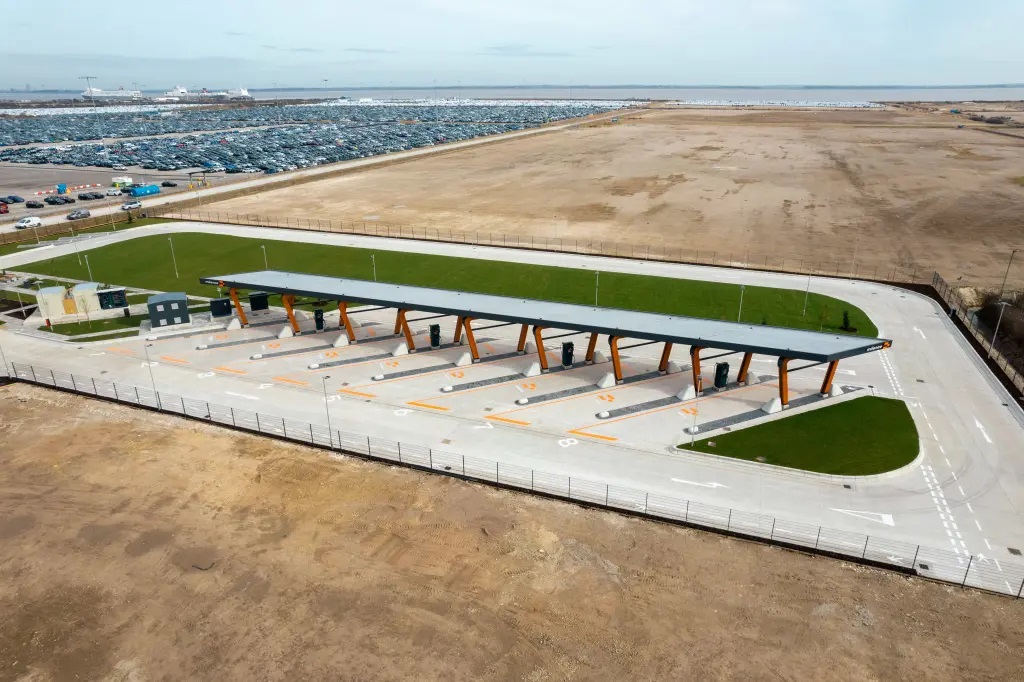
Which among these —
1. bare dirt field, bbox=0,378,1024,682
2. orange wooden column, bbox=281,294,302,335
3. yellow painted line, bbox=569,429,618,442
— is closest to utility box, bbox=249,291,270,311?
orange wooden column, bbox=281,294,302,335

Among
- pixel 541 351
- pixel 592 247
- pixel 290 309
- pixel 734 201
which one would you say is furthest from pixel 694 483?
pixel 734 201

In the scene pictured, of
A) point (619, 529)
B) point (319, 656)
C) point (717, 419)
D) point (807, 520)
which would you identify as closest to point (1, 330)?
point (319, 656)

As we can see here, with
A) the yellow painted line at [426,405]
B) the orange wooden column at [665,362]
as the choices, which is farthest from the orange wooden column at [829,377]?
the yellow painted line at [426,405]

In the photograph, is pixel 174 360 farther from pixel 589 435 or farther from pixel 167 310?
pixel 589 435

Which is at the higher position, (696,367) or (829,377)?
(696,367)

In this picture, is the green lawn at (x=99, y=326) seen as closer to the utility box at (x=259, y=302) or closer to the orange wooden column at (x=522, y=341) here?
the utility box at (x=259, y=302)

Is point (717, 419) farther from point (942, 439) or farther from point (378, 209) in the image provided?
point (378, 209)
